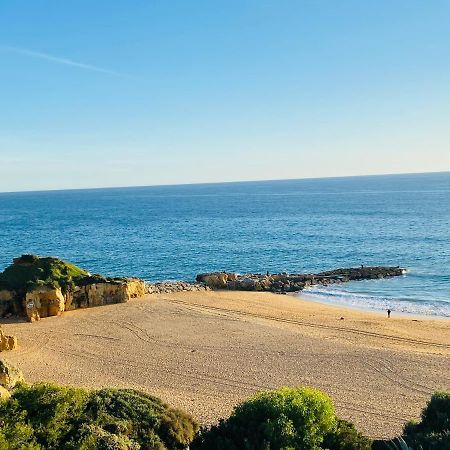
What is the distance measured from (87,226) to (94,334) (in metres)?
82.3

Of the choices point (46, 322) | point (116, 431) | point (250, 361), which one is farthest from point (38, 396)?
point (46, 322)

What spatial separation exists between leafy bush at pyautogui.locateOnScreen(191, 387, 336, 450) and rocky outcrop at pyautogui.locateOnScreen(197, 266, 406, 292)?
114 ft

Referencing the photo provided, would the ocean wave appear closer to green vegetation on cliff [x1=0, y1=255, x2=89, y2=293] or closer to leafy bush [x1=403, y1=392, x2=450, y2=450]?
green vegetation on cliff [x1=0, y1=255, x2=89, y2=293]

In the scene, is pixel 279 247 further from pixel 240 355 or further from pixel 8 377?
pixel 8 377

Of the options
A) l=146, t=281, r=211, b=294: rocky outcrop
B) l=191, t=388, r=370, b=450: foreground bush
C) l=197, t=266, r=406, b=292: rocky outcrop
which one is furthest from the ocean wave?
l=191, t=388, r=370, b=450: foreground bush

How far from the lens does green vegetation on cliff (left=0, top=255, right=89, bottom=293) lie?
36.3 metres

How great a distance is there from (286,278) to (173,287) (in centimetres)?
1292

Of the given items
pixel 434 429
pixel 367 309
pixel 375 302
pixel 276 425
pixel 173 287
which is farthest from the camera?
pixel 173 287

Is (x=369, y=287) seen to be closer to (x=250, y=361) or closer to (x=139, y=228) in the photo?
(x=250, y=361)

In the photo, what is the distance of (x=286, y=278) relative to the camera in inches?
2076

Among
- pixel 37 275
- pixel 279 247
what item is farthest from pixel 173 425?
pixel 279 247

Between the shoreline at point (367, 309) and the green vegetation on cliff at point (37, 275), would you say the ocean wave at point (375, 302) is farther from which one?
the green vegetation on cliff at point (37, 275)

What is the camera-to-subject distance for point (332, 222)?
102 meters

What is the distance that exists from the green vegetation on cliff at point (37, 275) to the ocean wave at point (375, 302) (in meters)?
22.2
